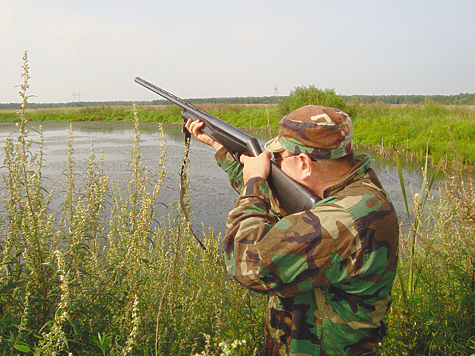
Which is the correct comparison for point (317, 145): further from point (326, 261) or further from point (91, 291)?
point (91, 291)

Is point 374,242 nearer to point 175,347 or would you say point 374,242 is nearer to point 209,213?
point 175,347

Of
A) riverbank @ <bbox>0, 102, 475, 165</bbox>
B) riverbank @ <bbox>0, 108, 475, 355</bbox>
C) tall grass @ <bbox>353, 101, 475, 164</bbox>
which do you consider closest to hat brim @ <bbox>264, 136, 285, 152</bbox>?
riverbank @ <bbox>0, 108, 475, 355</bbox>

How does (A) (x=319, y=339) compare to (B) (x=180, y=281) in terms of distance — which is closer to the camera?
(A) (x=319, y=339)

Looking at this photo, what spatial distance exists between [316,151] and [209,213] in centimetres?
534

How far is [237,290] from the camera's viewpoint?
2801 mm

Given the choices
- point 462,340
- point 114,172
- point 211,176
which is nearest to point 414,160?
point 211,176

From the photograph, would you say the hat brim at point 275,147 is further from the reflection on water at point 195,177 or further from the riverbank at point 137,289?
the reflection on water at point 195,177

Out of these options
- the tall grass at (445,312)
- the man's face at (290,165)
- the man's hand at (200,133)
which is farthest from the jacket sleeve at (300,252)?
the man's hand at (200,133)

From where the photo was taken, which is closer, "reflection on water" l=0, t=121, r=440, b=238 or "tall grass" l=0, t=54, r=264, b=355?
"tall grass" l=0, t=54, r=264, b=355

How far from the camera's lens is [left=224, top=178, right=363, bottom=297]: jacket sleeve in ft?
4.82

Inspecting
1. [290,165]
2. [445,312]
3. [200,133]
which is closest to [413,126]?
[445,312]

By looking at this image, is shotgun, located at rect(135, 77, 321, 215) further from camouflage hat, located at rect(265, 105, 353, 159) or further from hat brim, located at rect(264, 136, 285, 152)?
camouflage hat, located at rect(265, 105, 353, 159)

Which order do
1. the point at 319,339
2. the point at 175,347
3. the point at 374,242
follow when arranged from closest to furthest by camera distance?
the point at 374,242, the point at 319,339, the point at 175,347

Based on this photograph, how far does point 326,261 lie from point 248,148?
1.18 meters
